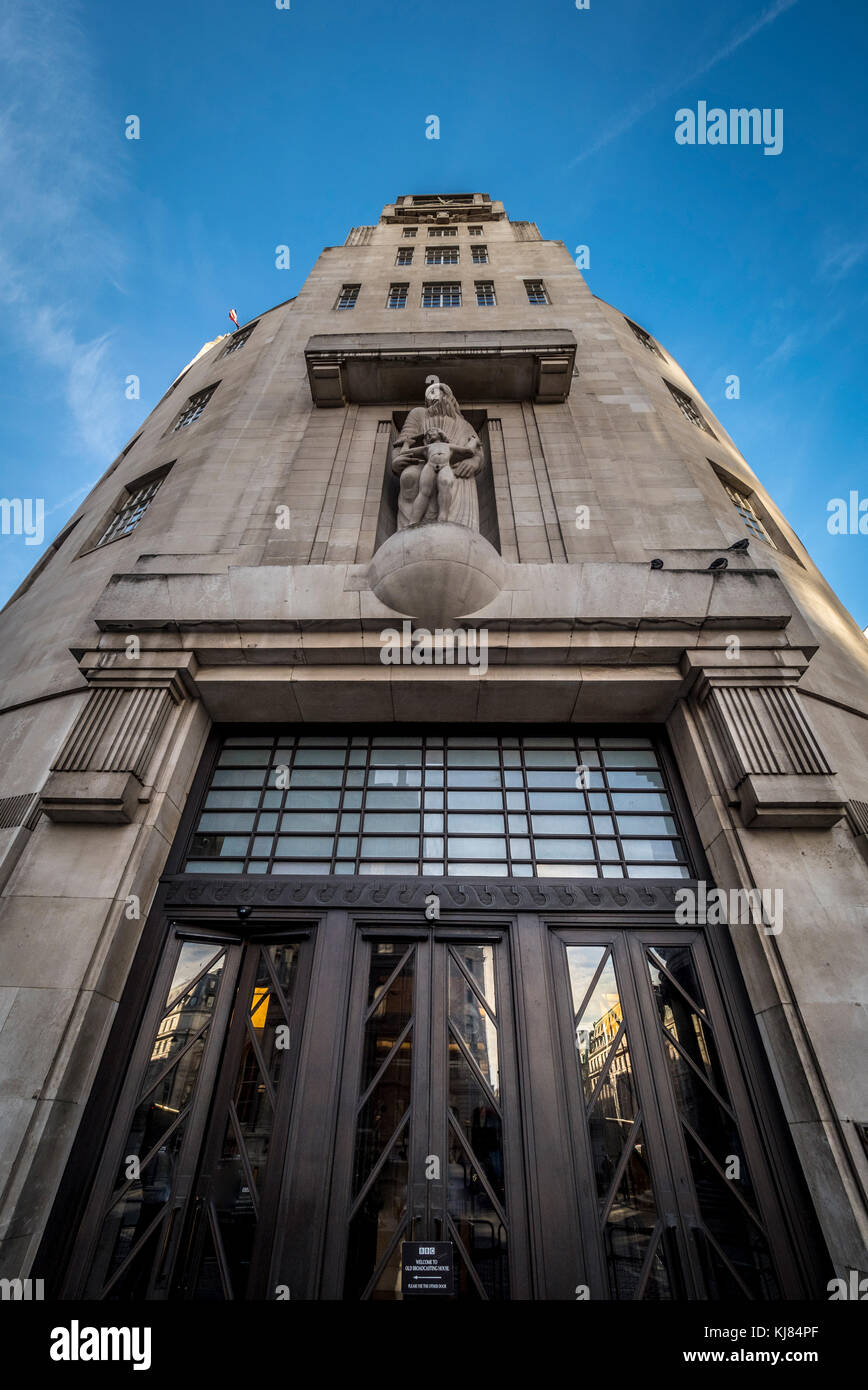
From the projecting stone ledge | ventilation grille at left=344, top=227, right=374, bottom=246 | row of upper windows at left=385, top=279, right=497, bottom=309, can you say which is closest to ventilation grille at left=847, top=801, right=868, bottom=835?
the projecting stone ledge

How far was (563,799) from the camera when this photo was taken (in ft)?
24.7

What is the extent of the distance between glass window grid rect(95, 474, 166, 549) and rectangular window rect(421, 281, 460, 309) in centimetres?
929

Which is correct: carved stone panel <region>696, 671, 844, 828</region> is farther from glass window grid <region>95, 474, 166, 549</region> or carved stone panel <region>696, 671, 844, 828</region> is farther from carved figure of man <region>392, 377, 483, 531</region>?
glass window grid <region>95, 474, 166, 549</region>

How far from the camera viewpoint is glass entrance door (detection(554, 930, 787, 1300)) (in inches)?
198

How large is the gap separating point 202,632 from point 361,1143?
5.97 m

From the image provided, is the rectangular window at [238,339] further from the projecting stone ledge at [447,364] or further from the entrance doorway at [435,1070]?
the entrance doorway at [435,1070]

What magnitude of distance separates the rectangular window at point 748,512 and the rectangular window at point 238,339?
1554cm

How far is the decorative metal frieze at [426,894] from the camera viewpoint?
6574mm

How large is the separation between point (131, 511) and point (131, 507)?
305mm

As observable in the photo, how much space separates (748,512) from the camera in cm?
1361

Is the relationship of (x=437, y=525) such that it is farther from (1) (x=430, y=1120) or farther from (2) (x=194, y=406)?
(2) (x=194, y=406)

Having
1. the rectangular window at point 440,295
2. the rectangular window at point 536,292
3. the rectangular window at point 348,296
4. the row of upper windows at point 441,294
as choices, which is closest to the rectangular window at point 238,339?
the rectangular window at point 348,296

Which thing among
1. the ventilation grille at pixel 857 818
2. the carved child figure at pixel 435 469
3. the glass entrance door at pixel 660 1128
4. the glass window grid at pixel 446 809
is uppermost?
the carved child figure at pixel 435 469
